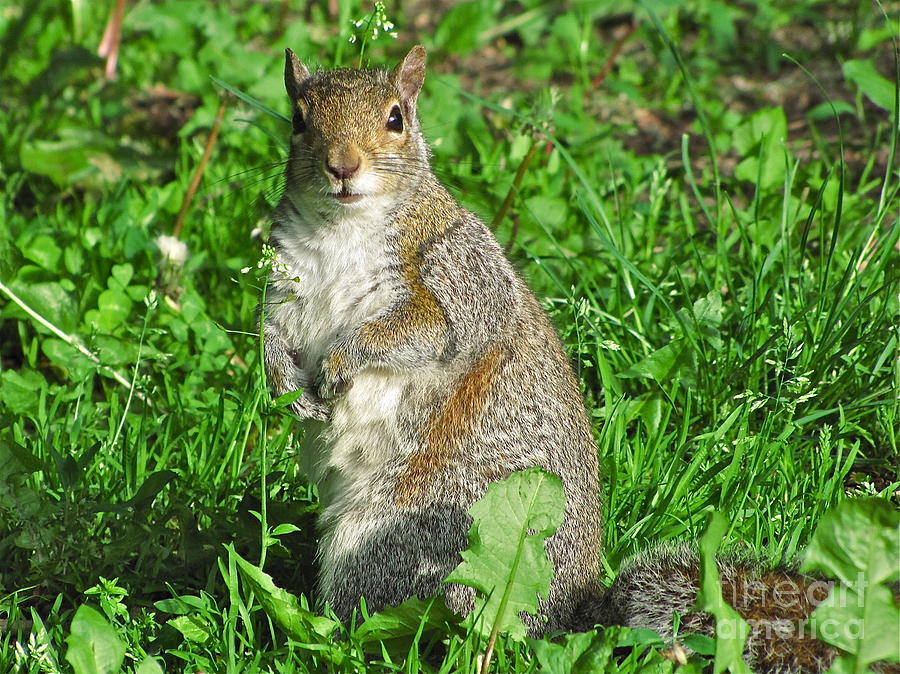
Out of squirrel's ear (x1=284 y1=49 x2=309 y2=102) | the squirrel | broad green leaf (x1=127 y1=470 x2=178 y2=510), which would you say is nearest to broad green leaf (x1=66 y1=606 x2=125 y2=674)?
broad green leaf (x1=127 y1=470 x2=178 y2=510)

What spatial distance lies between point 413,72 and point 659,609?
5.43 feet

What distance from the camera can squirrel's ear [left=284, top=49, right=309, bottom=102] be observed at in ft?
10.4

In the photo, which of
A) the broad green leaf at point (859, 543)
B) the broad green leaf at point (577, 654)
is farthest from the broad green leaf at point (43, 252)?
the broad green leaf at point (859, 543)

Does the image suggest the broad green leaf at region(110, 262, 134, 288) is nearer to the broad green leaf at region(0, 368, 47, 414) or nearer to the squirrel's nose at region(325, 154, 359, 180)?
the broad green leaf at region(0, 368, 47, 414)

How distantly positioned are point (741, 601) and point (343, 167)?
1390mm

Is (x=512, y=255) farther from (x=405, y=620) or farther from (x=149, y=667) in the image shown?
(x=149, y=667)

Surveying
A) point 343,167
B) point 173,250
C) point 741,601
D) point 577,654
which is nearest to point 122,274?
point 173,250

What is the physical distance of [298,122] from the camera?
10.2 feet

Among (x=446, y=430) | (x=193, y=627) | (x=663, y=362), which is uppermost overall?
(x=446, y=430)

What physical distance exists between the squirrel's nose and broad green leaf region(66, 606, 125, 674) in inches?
46.4

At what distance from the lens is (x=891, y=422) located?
3379 mm

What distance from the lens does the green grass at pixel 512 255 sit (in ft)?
9.87

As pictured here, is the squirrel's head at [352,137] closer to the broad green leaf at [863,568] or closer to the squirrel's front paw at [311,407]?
the squirrel's front paw at [311,407]

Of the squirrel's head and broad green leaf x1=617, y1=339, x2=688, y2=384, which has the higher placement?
the squirrel's head
